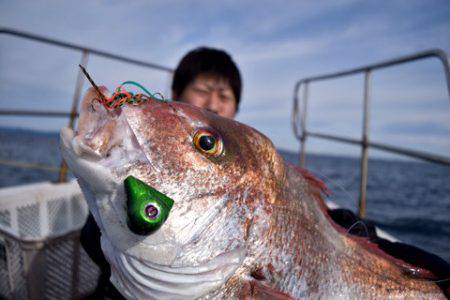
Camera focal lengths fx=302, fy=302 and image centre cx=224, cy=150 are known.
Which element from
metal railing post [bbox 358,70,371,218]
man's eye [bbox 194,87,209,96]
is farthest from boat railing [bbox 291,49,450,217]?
man's eye [bbox 194,87,209,96]

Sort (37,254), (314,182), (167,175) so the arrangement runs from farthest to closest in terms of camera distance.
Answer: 1. (37,254)
2. (314,182)
3. (167,175)

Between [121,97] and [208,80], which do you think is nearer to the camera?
[121,97]

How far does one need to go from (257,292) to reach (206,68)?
2.23 meters

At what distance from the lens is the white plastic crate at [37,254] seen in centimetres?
226

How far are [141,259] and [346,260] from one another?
949 mm

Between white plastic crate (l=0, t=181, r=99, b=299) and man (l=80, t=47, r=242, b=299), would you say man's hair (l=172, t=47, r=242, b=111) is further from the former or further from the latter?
white plastic crate (l=0, t=181, r=99, b=299)

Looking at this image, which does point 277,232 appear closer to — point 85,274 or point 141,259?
point 141,259

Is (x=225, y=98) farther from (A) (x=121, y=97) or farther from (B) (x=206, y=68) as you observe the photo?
(A) (x=121, y=97)

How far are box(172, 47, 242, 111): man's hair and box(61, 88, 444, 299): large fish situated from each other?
1.75 metres

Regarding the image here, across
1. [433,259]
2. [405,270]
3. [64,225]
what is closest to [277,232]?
[405,270]

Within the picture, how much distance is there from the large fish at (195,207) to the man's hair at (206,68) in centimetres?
175

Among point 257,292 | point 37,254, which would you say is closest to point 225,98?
point 37,254

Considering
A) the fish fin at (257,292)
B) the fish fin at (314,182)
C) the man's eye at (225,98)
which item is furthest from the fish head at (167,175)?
the man's eye at (225,98)

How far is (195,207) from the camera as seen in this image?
3.31 ft
